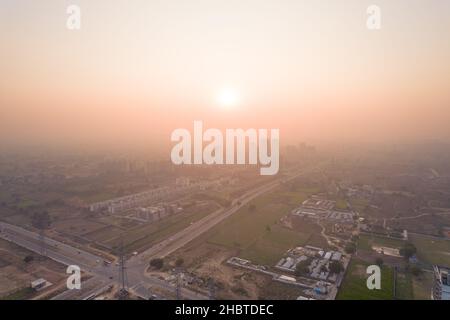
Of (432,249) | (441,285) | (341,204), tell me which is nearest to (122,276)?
(441,285)

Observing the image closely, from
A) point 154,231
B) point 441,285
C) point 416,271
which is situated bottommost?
point 416,271

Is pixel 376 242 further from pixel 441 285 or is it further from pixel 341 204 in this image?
pixel 341 204

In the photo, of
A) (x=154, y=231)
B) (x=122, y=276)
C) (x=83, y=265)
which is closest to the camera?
(x=122, y=276)

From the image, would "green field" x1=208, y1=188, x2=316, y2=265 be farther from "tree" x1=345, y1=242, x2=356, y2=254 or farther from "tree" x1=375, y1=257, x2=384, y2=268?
"tree" x1=375, y1=257, x2=384, y2=268

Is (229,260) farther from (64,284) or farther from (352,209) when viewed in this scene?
(352,209)

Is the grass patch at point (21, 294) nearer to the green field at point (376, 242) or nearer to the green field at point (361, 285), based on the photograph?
the green field at point (361, 285)

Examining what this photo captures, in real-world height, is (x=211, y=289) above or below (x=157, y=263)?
below

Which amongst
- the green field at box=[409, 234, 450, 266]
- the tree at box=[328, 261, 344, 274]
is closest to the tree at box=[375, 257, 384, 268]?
the tree at box=[328, 261, 344, 274]
